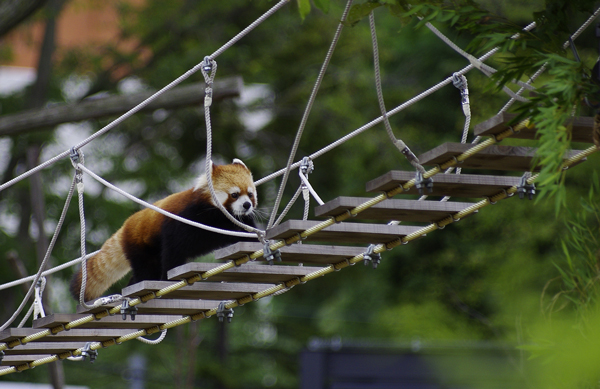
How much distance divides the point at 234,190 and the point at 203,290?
0.79 meters

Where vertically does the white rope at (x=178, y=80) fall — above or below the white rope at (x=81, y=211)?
above

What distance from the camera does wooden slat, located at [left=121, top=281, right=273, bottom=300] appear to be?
8.68 ft

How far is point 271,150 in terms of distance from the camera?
1098cm

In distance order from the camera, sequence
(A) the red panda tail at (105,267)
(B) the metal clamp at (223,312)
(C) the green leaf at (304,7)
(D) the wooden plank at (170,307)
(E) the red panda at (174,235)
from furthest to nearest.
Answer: (A) the red panda tail at (105,267), (E) the red panda at (174,235), (B) the metal clamp at (223,312), (D) the wooden plank at (170,307), (C) the green leaf at (304,7)

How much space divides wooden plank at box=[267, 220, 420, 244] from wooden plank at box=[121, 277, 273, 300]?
0.47 m

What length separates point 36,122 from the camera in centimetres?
546

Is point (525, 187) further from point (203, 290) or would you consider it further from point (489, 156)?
point (203, 290)

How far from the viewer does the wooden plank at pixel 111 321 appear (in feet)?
9.55

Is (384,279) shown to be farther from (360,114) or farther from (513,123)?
(513,123)

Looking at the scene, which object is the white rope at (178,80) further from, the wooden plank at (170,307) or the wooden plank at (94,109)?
the wooden plank at (94,109)

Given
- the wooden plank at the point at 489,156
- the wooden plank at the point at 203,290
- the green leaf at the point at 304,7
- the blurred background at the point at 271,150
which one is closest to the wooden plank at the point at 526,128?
the wooden plank at the point at 489,156

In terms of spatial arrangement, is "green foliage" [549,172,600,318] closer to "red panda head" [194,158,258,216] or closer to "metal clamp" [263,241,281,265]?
"metal clamp" [263,241,281,265]

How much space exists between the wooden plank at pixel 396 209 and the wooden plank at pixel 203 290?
641 millimetres

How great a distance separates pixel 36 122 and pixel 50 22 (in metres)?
4.78
